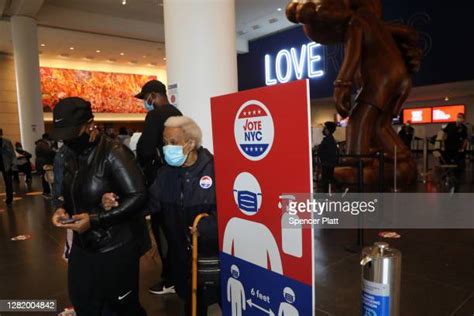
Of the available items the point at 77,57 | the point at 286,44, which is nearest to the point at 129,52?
the point at 77,57

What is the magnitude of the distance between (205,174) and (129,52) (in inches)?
681

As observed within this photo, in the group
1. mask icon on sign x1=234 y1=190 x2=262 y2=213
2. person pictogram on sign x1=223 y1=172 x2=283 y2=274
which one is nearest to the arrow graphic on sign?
person pictogram on sign x1=223 y1=172 x2=283 y2=274

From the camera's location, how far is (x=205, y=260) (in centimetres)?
176

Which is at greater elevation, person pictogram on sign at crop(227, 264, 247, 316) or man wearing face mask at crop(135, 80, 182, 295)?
man wearing face mask at crop(135, 80, 182, 295)

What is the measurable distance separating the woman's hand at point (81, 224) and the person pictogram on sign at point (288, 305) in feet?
3.11

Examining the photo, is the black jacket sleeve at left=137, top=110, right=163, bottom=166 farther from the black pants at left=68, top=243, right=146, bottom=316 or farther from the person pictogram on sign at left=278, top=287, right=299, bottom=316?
the person pictogram on sign at left=278, top=287, right=299, bottom=316

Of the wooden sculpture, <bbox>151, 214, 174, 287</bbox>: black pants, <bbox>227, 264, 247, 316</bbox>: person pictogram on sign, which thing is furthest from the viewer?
the wooden sculpture

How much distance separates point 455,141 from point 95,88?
17960mm

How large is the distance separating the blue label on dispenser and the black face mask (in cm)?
142

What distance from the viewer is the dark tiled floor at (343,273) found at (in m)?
2.43

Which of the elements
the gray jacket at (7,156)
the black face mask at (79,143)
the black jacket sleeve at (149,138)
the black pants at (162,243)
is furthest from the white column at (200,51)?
the gray jacket at (7,156)

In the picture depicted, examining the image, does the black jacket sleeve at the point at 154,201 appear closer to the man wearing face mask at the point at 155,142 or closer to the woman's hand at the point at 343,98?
the man wearing face mask at the point at 155,142

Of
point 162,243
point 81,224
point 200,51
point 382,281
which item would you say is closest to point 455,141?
point 200,51

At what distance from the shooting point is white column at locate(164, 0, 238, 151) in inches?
109
